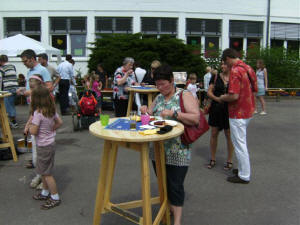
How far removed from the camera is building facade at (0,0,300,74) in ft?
54.6

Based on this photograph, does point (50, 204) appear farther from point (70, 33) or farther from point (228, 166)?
point (70, 33)

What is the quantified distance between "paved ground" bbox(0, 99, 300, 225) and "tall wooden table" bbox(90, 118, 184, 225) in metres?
0.39

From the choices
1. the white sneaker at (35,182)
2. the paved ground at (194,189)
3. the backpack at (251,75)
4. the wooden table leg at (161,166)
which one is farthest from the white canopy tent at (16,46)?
the wooden table leg at (161,166)

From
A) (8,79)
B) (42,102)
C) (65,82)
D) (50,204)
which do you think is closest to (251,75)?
(42,102)

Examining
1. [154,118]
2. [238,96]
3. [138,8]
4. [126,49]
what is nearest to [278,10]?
[138,8]

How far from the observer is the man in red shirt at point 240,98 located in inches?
166

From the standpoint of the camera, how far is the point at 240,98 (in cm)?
429

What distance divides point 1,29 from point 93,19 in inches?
193

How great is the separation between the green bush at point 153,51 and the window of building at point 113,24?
323cm

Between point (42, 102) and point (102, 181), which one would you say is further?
point (42, 102)

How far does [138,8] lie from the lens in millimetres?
16828

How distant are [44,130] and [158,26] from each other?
1482cm

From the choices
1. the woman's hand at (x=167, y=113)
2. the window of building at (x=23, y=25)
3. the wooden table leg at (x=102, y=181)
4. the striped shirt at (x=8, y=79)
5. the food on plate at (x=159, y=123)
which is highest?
the window of building at (x=23, y=25)

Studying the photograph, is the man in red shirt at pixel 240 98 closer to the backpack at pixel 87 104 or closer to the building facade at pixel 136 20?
the backpack at pixel 87 104
